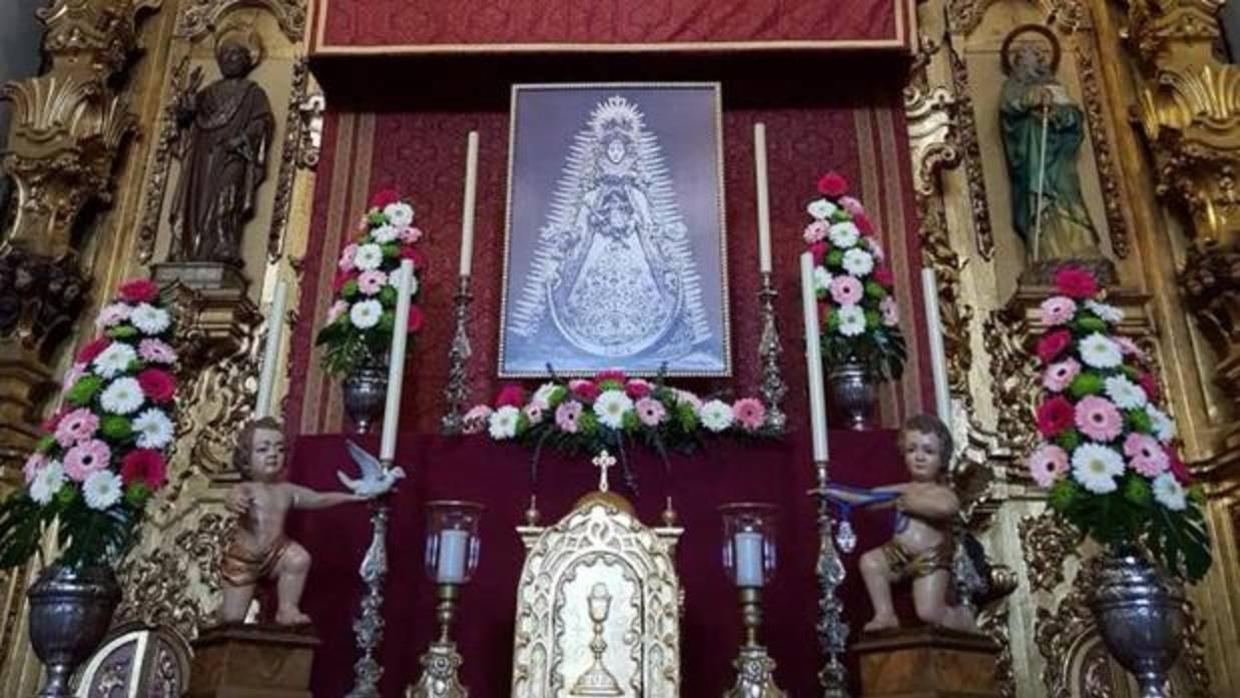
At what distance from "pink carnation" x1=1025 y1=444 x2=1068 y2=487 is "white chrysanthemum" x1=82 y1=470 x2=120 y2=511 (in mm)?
2474

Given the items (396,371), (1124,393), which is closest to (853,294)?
(1124,393)

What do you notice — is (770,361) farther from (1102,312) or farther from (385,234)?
(385,234)

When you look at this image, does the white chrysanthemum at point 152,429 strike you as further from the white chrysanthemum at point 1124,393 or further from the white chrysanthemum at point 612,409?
the white chrysanthemum at point 1124,393

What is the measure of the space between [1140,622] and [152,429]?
2.67 meters

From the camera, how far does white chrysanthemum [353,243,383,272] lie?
4.14 metres

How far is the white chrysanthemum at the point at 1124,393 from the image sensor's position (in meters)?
3.06

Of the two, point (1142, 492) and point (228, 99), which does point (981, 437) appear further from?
point (228, 99)

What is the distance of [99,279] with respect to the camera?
15.5 ft

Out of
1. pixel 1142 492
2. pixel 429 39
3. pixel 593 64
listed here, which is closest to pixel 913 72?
pixel 593 64

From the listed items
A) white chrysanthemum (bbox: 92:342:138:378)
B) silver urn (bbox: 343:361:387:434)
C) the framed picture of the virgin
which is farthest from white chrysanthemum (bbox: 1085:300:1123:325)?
white chrysanthemum (bbox: 92:342:138:378)

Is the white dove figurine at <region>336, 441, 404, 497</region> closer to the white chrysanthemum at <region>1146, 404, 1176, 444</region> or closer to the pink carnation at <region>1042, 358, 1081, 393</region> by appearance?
the pink carnation at <region>1042, 358, 1081, 393</region>

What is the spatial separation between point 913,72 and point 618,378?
2.24m

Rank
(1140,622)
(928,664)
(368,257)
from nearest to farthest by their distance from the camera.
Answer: (928,664), (1140,622), (368,257)

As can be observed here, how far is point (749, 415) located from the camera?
12.2 ft
